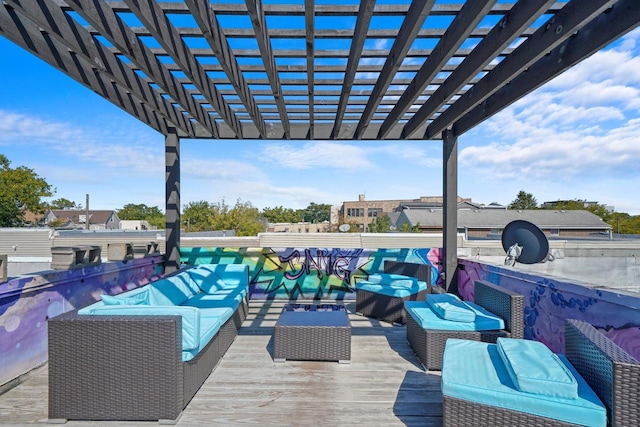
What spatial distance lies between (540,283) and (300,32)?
10.3 feet

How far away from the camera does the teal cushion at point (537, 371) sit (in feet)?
6.18

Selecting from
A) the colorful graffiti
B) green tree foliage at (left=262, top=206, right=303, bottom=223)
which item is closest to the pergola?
the colorful graffiti

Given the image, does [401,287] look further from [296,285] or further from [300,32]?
[300,32]

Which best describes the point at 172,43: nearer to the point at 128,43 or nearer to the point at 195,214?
the point at 128,43

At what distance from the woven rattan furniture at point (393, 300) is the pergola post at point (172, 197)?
298 centimetres

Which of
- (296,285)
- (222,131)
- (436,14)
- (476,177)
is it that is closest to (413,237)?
(296,285)

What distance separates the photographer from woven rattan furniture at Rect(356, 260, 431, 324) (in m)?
4.84

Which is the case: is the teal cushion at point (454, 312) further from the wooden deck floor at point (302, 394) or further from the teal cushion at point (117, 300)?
the teal cushion at point (117, 300)

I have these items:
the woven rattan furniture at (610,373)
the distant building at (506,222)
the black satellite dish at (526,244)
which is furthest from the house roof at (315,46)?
the distant building at (506,222)

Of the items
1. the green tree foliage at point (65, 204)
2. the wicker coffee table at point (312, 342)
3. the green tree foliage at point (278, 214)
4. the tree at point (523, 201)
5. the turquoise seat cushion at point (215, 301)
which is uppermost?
the tree at point (523, 201)

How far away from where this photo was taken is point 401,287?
513 cm

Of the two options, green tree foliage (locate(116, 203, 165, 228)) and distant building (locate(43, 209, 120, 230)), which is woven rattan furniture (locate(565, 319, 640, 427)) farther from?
green tree foliage (locate(116, 203, 165, 228))

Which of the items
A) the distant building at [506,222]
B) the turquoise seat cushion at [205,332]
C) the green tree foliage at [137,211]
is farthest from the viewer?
the green tree foliage at [137,211]

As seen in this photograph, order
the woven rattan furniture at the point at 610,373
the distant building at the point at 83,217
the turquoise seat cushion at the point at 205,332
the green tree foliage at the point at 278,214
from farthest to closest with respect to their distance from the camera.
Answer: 1. the green tree foliage at the point at 278,214
2. the distant building at the point at 83,217
3. the turquoise seat cushion at the point at 205,332
4. the woven rattan furniture at the point at 610,373
